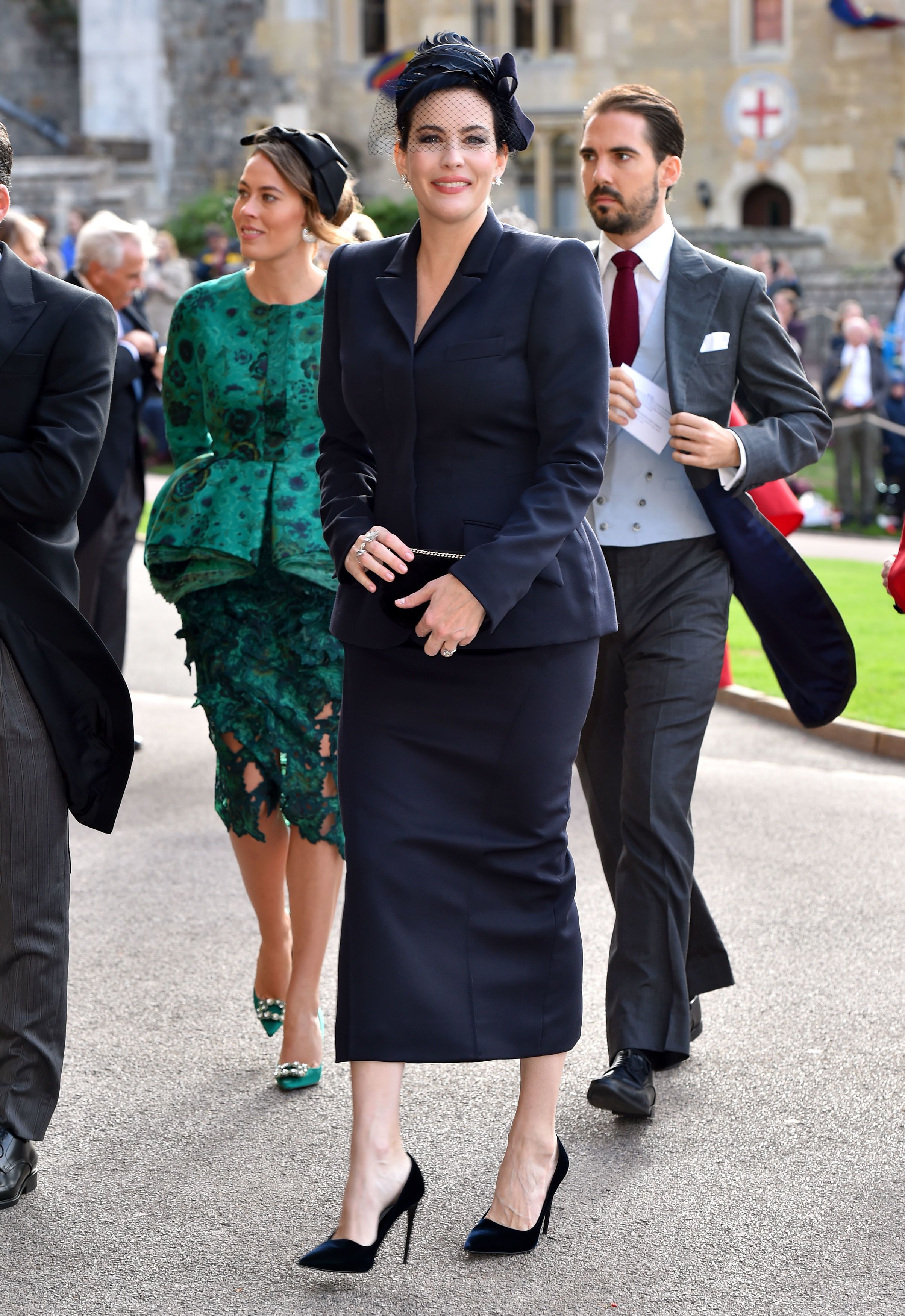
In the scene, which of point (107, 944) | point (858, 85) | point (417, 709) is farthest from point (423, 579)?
point (858, 85)

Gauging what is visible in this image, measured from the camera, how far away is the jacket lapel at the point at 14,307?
3588 millimetres

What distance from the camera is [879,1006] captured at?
4.82 m

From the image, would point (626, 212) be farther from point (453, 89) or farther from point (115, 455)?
point (115, 455)

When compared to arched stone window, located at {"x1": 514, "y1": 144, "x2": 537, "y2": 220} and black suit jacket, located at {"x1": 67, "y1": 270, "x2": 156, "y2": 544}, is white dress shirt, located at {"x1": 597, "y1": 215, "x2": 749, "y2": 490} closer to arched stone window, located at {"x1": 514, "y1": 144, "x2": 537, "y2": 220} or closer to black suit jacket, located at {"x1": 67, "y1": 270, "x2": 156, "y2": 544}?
black suit jacket, located at {"x1": 67, "y1": 270, "x2": 156, "y2": 544}

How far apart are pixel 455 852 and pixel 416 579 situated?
54cm

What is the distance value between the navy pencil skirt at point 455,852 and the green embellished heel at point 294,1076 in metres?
0.98

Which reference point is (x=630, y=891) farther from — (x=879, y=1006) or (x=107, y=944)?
(x=107, y=944)

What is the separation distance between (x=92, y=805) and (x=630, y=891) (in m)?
1.31

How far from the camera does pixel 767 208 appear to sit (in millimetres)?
40531

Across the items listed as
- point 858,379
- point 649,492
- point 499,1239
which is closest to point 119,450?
point 649,492

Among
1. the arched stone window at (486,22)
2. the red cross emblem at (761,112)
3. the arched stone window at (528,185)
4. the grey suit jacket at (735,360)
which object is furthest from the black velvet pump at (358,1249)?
the arched stone window at (486,22)

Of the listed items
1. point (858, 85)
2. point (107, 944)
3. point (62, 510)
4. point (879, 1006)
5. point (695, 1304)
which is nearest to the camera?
point (695, 1304)

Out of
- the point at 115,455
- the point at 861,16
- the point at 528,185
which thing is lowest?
the point at 115,455

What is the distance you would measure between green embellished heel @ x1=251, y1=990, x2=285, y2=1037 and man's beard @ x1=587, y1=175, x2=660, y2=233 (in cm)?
216
